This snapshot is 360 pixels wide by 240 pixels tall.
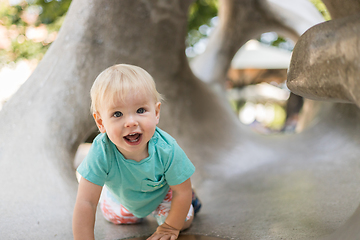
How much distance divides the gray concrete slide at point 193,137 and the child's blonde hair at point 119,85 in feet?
2.06

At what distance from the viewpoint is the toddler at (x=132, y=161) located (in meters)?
1.32

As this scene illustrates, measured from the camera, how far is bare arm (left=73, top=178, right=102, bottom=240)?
136 cm

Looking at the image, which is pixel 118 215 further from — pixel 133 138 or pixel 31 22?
pixel 31 22

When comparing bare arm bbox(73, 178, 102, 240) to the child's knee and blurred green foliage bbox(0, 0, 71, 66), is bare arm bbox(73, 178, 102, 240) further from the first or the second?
blurred green foliage bbox(0, 0, 71, 66)

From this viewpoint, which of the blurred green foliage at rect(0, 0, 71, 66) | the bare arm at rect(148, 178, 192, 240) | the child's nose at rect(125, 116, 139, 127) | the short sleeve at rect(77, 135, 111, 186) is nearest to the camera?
the child's nose at rect(125, 116, 139, 127)

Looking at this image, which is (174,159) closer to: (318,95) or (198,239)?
(198,239)

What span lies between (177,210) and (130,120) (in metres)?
0.50

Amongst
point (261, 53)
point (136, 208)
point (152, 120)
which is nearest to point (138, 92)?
point (152, 120)

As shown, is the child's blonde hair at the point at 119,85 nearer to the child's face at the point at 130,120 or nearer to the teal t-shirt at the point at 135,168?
the child's face at the point at 130,120

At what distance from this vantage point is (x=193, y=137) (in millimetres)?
3201

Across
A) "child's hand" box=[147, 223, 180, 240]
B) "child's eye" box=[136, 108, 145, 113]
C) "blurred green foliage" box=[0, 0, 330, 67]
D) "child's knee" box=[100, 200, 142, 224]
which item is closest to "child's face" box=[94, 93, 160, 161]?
"child's eye" box=[136, 108, 145, 113]

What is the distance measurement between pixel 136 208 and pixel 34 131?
1066 millimetres

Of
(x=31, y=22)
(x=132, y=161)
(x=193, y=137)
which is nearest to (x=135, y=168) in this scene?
(x=132, y=161)

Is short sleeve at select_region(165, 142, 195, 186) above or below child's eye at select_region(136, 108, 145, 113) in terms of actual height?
below
